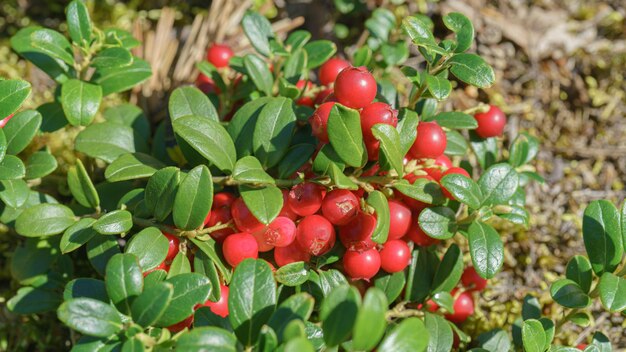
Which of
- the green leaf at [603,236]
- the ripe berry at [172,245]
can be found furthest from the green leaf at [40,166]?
the green leaf at [603,236]

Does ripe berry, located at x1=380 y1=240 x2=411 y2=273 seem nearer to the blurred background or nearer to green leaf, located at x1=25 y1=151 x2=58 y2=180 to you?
the blurred background

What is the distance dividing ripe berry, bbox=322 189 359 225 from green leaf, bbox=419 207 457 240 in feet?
1.01

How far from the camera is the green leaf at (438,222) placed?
2412 millimetres

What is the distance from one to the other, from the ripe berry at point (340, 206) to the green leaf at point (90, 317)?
2.74 feet

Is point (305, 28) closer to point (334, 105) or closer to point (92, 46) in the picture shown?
point (92, 46)

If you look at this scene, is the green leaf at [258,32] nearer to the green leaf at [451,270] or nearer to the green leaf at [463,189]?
the green leaf at [463,189]

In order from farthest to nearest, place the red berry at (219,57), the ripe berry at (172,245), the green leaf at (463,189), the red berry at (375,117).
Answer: the red berry at (219,57)
the ripe berry at (172,245)
the green leaf at (463,189)
the red berry at (375,117)

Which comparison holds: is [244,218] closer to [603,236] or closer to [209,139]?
[209,139]

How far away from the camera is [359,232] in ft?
7.70

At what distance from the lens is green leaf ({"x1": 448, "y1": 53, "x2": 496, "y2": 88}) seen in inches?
90.4

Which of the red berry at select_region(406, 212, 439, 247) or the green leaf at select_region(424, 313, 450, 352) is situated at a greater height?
the red berry at select_region(406, 212, 439, 247)

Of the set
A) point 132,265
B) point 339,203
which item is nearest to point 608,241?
point 339,203

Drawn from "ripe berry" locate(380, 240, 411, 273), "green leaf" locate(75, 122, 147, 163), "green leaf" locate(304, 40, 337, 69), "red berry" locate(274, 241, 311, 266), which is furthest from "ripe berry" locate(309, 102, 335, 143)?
"green leaf" locate(75, 122, 147, 163)

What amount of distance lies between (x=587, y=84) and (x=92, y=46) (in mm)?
3285
